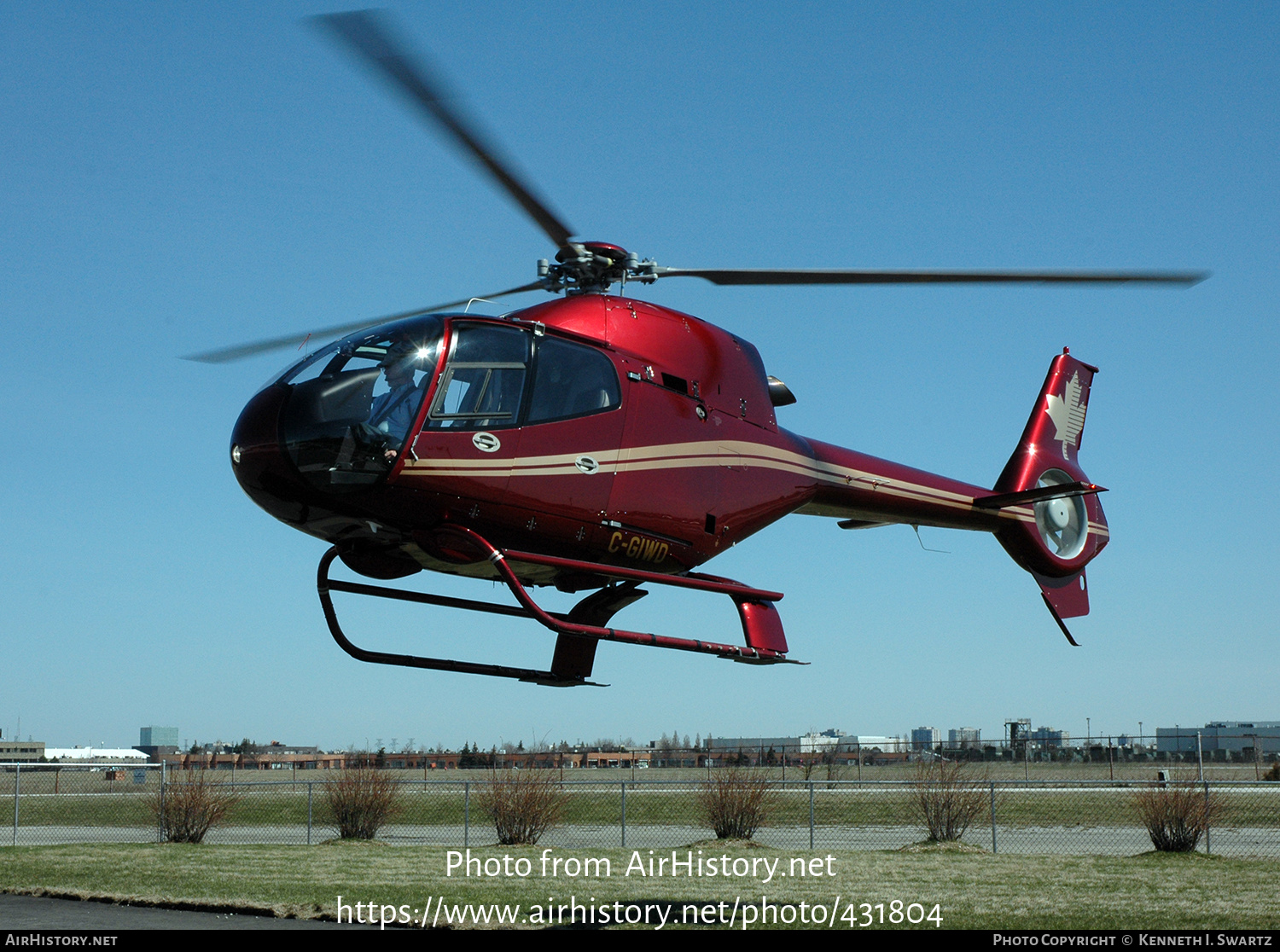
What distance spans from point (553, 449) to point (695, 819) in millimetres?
24859

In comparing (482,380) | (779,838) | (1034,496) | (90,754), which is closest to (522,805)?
(779,838)

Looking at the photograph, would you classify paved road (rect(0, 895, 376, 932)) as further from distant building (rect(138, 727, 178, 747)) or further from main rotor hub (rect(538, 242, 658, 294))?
distant building (rect(138, 727, 178, 747))

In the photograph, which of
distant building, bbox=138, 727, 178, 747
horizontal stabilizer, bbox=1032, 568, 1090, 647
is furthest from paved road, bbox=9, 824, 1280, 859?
distant building, bbox=138, 727, 178, 747

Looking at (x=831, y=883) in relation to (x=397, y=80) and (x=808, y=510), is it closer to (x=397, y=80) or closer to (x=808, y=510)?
(x=808, y=510)

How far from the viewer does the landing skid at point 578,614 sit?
29.6 feet

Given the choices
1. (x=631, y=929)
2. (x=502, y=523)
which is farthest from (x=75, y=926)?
(x=502, y=523)

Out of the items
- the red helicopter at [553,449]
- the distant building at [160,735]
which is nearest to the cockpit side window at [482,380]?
the red helicopter at [553,449]

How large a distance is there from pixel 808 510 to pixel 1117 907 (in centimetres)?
623

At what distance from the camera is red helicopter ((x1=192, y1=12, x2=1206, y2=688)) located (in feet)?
27.9

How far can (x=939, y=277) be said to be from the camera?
10555mm

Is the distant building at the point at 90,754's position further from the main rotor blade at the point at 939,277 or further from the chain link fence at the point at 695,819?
the main rotor blade at the point at 939,277

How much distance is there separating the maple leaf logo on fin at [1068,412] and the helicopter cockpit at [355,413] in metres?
10.3

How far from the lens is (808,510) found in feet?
41.4

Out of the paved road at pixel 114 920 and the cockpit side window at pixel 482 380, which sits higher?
the cockpit side window at pixel 482 380
